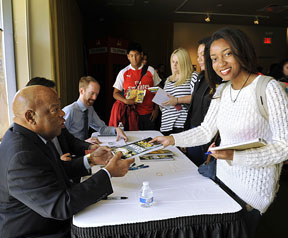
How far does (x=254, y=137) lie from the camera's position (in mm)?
1250

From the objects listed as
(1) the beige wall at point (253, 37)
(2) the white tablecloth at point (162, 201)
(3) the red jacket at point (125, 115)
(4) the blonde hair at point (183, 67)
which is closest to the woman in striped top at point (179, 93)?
(4) the blonde hair at point (183, 67)

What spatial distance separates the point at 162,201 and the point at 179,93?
5.73ft

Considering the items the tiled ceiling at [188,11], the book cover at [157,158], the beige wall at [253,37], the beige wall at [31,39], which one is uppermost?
the tiled ceiling at [188,11]

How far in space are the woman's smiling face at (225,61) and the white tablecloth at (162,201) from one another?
0.63m

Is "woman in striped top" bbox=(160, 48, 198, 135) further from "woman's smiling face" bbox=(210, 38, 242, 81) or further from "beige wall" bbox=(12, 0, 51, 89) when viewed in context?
"beige wall" bbox=(12, 0, 51, 89)

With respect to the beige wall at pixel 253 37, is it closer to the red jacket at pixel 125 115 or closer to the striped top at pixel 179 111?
the red jacket at pixel 125 115

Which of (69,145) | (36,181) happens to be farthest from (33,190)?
(69,145)

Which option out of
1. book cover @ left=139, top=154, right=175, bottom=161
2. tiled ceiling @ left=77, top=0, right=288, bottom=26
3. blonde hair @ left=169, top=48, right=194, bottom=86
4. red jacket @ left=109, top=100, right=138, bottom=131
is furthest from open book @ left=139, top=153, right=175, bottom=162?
tiled ceiling @ left=77, top=0, right=288, bottom=26

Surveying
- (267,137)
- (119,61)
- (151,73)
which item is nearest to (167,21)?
(119,61)

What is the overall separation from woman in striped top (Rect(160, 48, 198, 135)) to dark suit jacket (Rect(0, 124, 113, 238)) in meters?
1.72

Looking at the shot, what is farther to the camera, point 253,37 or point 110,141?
point 253,37

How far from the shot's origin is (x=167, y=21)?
335 inches

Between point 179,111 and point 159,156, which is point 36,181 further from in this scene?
point 179,111

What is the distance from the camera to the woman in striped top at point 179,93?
276 centimetres
